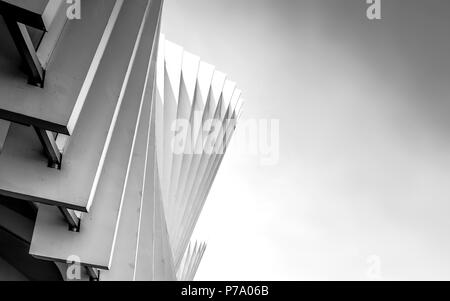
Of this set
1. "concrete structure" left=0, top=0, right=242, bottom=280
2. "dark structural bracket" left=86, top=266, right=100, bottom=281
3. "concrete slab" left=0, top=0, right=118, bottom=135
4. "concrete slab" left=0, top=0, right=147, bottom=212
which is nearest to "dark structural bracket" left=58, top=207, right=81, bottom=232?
"concrete structure" left=0, top=0, right=242, bottom=280

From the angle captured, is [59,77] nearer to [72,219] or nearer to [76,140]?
[76,140]

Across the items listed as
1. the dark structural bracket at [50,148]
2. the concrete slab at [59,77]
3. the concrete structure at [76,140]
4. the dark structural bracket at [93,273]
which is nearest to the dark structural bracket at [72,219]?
the concrete structure at [76,140]

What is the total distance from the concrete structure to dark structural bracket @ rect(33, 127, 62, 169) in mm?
14

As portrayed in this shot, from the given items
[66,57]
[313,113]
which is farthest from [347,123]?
[66,57]

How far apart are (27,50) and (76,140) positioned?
2.39 metres

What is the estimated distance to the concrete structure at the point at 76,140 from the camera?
195 inches

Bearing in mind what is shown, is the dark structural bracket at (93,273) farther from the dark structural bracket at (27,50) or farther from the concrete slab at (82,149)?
the dark structural bracket at (27,50)

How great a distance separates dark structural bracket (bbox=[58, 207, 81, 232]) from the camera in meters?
7.09

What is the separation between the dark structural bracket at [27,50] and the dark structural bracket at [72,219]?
241cm

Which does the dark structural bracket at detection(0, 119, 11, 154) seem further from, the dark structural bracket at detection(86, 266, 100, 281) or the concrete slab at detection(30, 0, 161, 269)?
the dark structural bracket at detection(86, 266, 100, 281)

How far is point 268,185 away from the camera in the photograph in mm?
50688

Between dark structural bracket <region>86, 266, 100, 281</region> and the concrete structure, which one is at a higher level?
the concrete structure

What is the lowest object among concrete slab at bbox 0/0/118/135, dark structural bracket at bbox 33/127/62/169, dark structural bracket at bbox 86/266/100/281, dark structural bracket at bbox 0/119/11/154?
dark structural bracket at bbox 86/266/100/281
